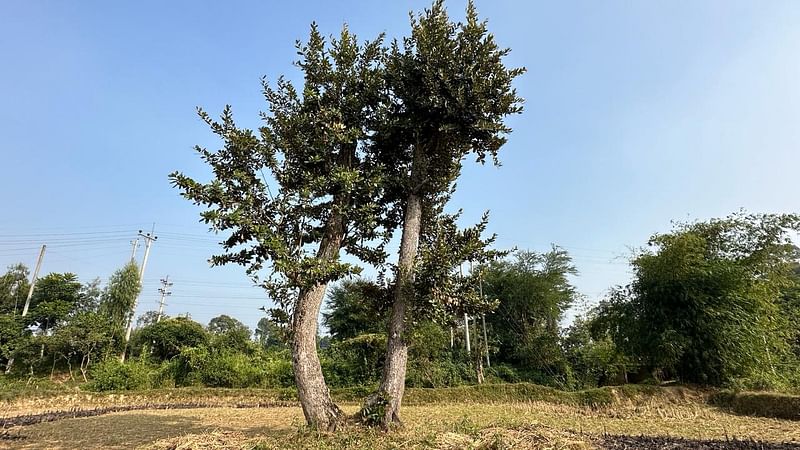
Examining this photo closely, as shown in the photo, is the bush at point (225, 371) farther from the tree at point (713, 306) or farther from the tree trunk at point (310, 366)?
the tree at point (713, 306)

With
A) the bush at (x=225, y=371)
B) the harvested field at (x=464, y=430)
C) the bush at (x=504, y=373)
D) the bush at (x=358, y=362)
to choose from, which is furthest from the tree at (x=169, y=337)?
the bush at (x=504, y=373)

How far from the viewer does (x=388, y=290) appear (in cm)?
807

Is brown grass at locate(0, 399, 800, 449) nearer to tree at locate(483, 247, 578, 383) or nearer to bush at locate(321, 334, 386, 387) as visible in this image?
bush at locate(321, 334, 386, 387)

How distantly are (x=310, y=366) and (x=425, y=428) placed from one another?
236 centimetres

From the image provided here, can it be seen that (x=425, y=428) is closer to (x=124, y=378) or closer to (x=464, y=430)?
(x=464, y=430)

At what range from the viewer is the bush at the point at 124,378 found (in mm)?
17234

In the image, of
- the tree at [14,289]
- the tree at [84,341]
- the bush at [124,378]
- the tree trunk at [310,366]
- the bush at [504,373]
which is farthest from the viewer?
the tree at [14,289]

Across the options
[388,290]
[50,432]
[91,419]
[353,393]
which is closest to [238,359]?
[353,393]

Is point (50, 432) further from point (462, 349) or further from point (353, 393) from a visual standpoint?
point (462, 349)

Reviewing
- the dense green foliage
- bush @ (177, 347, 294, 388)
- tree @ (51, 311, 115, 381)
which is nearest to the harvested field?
the dense green foliage

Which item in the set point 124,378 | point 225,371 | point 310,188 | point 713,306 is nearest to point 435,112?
point 310,188

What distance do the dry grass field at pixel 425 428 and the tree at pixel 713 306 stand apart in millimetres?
1451

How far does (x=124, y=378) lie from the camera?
687 inches

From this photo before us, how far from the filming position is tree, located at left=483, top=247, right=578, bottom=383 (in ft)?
70.8
